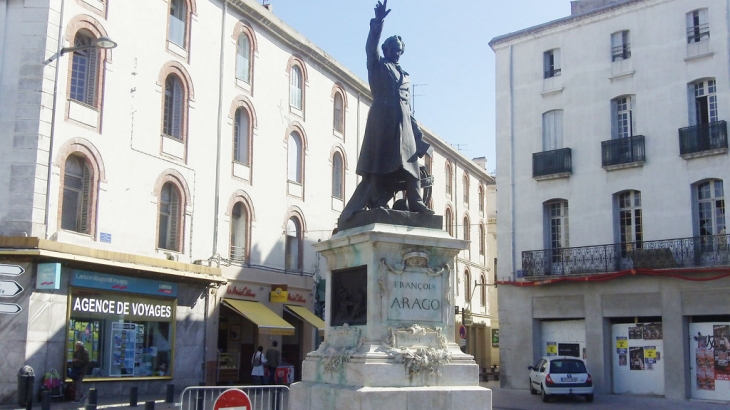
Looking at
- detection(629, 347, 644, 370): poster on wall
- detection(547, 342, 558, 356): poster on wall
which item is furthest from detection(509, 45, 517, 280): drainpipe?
detection(629, 347, 644, 370): poster on wall

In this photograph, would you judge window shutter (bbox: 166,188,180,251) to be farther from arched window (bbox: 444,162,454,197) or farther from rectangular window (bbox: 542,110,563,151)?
arched window (bbox: 444,162,454,197)

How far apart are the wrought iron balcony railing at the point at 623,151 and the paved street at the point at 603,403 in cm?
836

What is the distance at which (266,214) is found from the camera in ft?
106

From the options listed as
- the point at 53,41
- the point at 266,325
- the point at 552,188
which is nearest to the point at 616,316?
the point at 552,188

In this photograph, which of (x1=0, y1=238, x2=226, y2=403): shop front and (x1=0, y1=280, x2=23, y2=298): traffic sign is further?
(x1=0, y1=238, x2=226, y2=403): shop front

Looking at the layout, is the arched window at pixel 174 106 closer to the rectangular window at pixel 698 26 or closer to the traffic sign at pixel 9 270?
the rectangular window at pixel 698 26

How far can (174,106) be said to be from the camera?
28.0 metres

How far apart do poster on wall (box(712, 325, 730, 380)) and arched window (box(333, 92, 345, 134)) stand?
1819 centimetres

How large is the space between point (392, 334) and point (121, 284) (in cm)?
1556

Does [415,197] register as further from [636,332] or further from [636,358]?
[636,358]

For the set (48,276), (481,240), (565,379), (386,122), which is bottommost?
(565,379)

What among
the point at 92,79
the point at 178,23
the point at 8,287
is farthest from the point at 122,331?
the point at 8,287

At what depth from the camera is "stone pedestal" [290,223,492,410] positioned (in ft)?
34.9

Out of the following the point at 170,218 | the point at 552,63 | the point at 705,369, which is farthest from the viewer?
the point at 552,63
